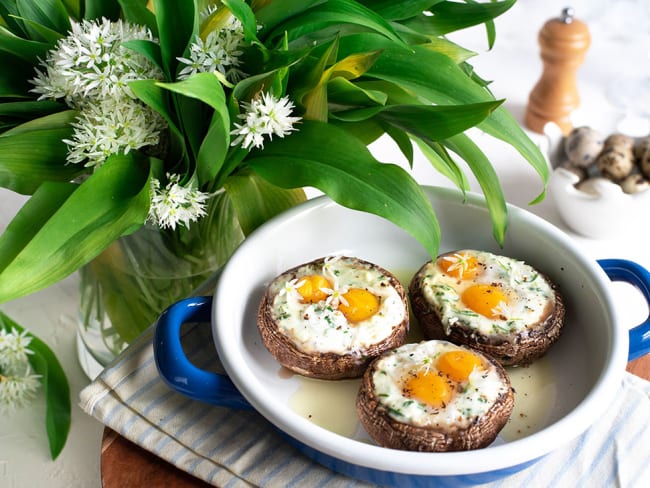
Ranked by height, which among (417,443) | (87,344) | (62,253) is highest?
(62,253)

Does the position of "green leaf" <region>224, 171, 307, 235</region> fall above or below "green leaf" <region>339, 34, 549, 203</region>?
below

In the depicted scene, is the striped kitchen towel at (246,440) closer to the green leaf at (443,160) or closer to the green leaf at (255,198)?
the green leaf at (255,198)

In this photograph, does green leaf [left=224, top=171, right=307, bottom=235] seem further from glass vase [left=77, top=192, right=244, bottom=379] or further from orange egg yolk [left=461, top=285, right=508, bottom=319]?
orange egg yolk [left=461, top=285, right=508, bottom=319]

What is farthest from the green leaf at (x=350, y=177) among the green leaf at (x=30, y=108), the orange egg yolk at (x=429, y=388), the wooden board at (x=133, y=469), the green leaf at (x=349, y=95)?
the wooden board at (x=133, y=469)

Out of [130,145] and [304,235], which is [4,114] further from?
[304,235]

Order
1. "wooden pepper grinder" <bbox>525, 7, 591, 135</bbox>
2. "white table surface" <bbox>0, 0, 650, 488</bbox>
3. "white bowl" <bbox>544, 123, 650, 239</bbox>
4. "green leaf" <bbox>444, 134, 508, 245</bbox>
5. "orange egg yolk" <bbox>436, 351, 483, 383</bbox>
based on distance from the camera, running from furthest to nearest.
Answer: "wooden pepper grinder" <bbox>525, 7, 591, 135</bbox>, "white bowl" <bbox>544, 123, 650, 239</bbox>, "white table surface" <bbox>0, 0, 650, 488</bbox>, "green leaf" <bbox>444, 134, 508, 245</bbox>, "orange egg yolk" <bbox>436, 351, 483, 383</bbox>

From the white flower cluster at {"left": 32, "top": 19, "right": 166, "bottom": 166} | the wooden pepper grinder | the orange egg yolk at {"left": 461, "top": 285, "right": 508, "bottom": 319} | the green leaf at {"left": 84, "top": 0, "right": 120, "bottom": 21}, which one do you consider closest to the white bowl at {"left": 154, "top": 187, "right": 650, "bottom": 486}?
the orange egg yolk at {"left": 461, "top": 285, "right": 508, "bottom": 319}

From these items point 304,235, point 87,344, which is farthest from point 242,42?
point 87,344
